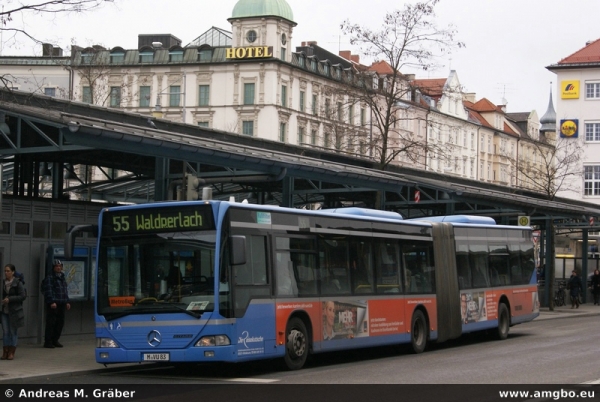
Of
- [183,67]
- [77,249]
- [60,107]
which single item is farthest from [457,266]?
[183,67]

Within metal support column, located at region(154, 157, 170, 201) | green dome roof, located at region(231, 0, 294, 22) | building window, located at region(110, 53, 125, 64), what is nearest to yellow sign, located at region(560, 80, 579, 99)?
green dome roof, located at region(231, 0, 294, 22)

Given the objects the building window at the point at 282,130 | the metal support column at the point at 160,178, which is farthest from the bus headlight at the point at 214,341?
the building window at the point at 282,130

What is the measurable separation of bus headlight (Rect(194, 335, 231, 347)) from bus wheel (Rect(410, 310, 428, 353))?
269 inches

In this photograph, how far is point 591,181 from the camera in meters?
87.5

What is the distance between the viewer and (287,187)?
98.6 ft

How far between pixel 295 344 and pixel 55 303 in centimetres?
546

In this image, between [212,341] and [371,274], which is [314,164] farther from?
[212,341]

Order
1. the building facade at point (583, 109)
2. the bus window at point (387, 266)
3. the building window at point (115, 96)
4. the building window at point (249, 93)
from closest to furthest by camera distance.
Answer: the bus window at point (387, 266)
the building window at point (115, 96)
the building facade at point (583, 109)
the building window at point (249, 93)

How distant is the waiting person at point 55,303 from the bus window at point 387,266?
611 cm

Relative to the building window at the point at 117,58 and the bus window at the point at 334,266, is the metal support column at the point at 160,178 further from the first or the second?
the building window at the point at 117,58

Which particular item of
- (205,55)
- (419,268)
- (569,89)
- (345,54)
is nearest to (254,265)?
(419,268)

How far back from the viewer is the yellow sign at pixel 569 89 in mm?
87438

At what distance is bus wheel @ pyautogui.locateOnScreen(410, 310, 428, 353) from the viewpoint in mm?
22500

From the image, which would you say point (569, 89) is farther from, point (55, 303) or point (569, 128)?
point (55, 303)
